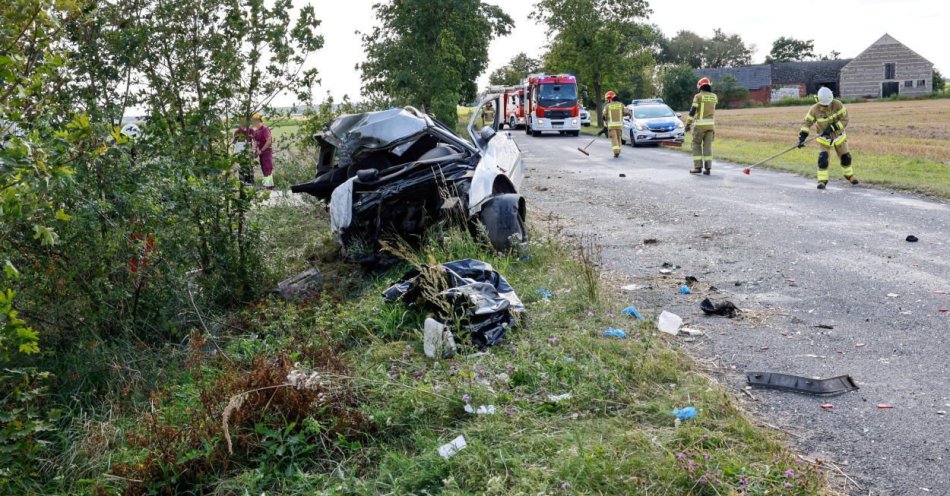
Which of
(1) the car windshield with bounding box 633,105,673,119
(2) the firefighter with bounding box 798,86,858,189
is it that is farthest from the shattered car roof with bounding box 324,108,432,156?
(1) the car windshield with bounding box 633,105,673,119

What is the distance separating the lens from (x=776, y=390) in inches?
184

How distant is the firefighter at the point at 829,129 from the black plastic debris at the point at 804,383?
378 inches

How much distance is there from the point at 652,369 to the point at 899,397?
132 centimetres

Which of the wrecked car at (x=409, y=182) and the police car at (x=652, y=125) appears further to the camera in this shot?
the police car at (x=652, y=125)

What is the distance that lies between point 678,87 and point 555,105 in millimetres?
37813

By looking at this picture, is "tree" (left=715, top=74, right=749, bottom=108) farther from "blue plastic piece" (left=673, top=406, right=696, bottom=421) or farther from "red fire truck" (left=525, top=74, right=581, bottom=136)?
"blue plastic piece" (left=673, top=406, right=696, bottom=421)

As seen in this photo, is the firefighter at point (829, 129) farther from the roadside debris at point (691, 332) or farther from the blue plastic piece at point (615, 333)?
the blue plastic piece at point (615, 333)

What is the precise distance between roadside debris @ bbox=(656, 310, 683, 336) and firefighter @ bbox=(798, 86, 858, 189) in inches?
344

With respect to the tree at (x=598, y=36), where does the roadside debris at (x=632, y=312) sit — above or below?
below

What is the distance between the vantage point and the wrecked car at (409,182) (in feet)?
26.3

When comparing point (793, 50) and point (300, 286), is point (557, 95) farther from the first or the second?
point (793, 50)

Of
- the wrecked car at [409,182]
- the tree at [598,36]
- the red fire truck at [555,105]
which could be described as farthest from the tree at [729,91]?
the wrecked car at [409,182]

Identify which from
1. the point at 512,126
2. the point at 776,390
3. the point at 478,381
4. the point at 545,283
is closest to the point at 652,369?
the point at 776,390

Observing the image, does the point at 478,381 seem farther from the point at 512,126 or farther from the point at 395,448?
the point at 512,126
